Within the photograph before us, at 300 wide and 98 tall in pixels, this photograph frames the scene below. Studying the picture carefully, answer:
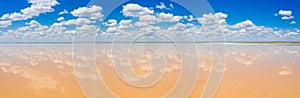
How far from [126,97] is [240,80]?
98.0 inches

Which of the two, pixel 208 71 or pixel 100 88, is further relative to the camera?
pixel 208 71

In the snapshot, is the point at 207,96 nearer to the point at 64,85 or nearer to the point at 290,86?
the point at 290,86

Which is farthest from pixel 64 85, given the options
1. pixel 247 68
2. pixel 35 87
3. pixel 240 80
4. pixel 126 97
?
pixel 247 68

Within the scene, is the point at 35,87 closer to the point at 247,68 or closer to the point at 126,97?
the point at 126,97

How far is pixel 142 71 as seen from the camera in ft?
26.4

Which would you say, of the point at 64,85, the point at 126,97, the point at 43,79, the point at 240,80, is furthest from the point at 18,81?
the point at 240,80

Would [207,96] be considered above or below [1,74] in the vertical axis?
below

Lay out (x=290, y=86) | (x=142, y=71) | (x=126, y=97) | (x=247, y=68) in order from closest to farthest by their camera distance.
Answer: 1. (x=126, y=97)
2. (x=290, y=86)
3. (x=142, y=71)
4. (x=247, y=68)

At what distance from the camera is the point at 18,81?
6.43 m

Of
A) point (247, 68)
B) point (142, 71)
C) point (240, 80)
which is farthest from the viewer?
point (247, 68)

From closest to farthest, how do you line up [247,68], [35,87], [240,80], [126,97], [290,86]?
[126,97] → [35,87] → [290,86] → [240,80] → [247,68]

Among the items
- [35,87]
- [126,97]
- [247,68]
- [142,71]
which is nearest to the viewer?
[126,97]

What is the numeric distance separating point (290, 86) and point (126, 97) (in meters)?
2.93

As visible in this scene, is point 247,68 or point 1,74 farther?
point 247,68
